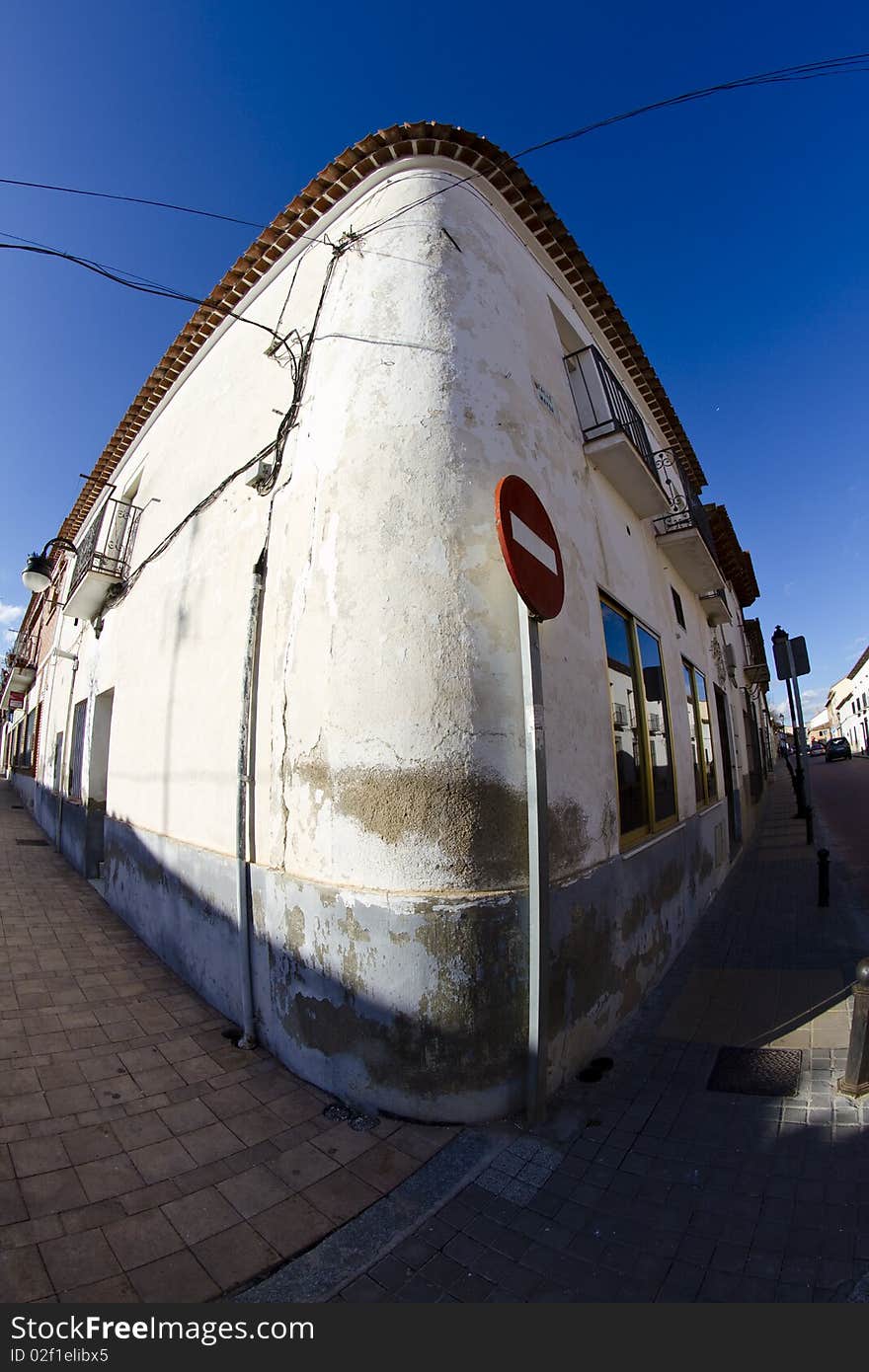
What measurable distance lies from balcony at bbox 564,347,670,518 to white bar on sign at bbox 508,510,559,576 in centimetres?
226

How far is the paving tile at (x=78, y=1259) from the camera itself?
1.93m

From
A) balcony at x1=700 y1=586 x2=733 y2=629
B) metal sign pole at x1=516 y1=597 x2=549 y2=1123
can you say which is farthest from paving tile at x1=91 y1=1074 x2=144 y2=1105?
balcony at x1=700 y1=586 x2=733 y2=629

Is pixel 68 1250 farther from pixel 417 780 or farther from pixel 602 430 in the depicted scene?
pixel 602 430

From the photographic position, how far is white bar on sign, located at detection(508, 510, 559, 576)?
3031 mm

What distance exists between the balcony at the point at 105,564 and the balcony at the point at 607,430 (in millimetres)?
5907

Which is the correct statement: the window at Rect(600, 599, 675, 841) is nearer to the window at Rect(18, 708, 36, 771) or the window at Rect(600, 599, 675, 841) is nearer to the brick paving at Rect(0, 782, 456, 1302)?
the brick paving at Rect(0, 782, 456, 1302)

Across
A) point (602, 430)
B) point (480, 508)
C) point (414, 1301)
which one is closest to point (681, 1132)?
point (414, 1301)

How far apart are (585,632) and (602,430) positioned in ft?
7.36

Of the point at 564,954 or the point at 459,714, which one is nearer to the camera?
the point at 459,714

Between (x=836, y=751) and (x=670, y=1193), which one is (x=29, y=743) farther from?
(x=836, y=751)

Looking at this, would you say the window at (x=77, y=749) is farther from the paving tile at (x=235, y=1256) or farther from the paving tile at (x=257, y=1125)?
the paving tile at (x=235, y=1256)

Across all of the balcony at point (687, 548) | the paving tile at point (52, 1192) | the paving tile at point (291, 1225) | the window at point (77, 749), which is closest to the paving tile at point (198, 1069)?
the paving tile at point (52, 1192)

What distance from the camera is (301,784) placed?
340 cm

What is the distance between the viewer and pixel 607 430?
5.06 metres
